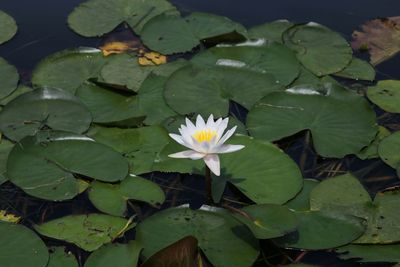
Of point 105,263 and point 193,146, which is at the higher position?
point 193,146

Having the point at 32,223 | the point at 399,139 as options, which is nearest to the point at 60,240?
the point at 32,223

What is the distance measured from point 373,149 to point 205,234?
1140 mm

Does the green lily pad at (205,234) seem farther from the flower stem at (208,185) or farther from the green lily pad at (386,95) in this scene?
the green lily pad at (386,95)

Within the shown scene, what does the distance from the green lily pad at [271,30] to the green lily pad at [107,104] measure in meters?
1.09

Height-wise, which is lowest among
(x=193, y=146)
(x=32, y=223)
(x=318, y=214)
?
(x=32, y=223)

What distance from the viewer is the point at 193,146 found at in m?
2.68

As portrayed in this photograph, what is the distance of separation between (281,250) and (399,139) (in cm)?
102

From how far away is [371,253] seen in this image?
2.71 metres

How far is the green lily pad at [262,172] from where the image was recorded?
2.96 meters

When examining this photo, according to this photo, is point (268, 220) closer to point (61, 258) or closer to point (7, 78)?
point (61, 258)

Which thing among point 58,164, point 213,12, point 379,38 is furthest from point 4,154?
point 379,38

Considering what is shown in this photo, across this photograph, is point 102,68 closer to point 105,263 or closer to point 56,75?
point 56,75

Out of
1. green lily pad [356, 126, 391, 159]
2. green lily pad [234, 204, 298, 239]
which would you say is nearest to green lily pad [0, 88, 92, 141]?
green lily pad [234, 204, 298, 239]

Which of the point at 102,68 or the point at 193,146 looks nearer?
the point at 193,146
